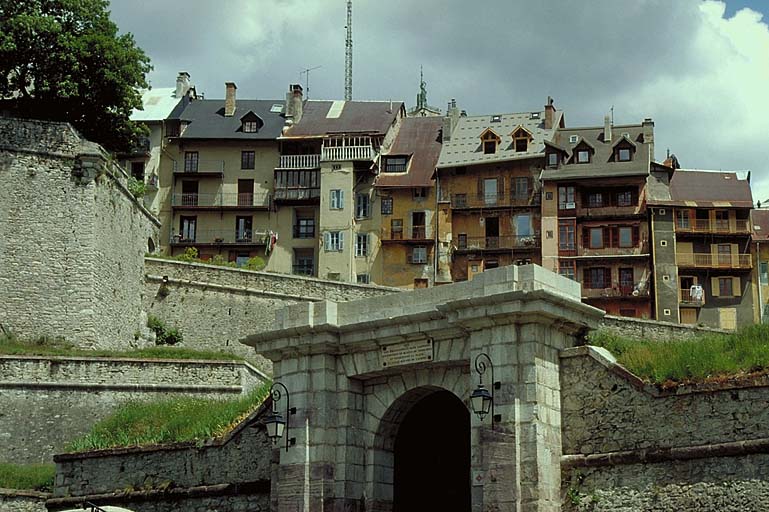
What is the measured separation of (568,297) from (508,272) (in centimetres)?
123

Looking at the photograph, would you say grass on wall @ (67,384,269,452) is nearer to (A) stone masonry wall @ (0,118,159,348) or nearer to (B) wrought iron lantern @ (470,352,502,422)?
(B) wrought iron lantern @ (470,352,502,422)

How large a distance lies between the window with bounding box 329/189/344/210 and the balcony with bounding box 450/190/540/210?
5.70 meters

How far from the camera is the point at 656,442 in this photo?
20.3 m

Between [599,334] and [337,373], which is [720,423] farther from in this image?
[337,373]

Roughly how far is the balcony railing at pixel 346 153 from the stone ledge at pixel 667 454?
42925mm

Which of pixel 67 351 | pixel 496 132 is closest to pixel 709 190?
pixel 496 132

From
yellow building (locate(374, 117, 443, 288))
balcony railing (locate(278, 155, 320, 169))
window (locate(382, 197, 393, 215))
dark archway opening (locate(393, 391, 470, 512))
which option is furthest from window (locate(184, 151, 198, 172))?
dark archway opening (locate(393, 391, 470, 512))

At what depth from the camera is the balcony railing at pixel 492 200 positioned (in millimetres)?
61031

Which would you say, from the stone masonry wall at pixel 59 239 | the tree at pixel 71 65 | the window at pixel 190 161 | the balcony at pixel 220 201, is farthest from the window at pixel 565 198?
the stone masonry wall at pixel 59 239

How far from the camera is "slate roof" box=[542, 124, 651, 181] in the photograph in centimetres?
5994

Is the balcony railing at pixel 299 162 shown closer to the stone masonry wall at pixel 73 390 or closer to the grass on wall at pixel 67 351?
the grass on wall at pixel 67 351

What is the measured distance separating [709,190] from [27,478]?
1659 inches

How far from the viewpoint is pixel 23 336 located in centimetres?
4178

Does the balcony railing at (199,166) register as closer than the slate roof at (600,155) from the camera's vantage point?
No
